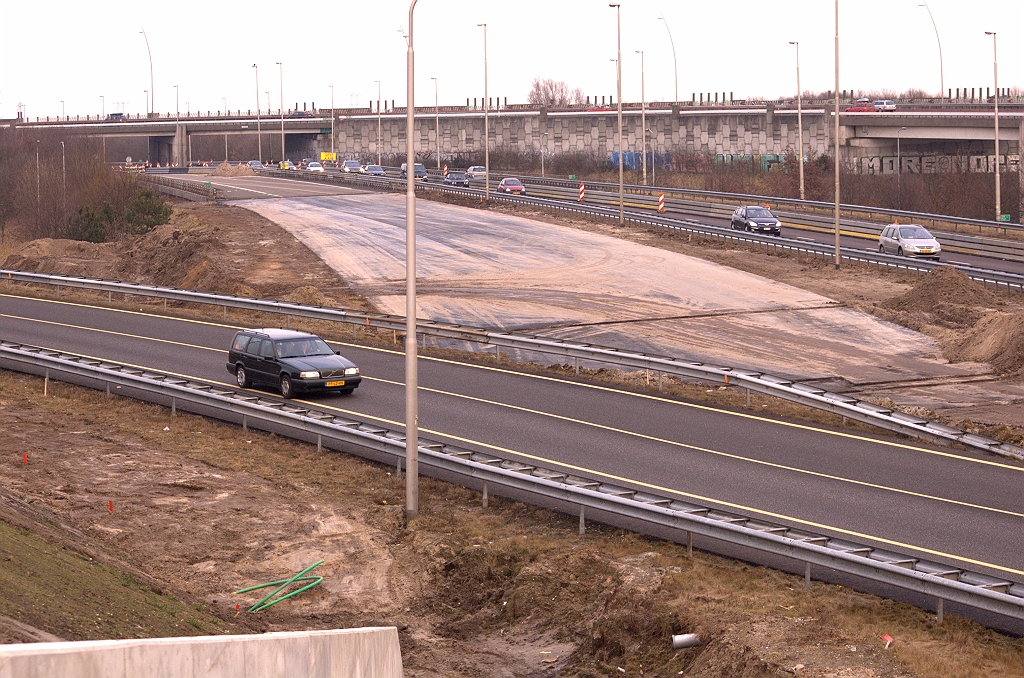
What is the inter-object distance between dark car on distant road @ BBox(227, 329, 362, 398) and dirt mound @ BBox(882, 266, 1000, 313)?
22.7 m

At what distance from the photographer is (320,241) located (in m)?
55.1

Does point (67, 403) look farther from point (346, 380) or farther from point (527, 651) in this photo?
point (527, 651)

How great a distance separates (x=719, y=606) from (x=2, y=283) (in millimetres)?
40235

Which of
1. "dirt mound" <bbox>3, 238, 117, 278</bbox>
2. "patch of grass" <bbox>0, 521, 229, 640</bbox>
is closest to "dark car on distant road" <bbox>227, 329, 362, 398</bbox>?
"patch of grass" <bbox>0, 521, 229, 640</bbox>

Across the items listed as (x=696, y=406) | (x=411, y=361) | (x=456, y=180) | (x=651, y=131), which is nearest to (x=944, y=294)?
(x=696, y=406)

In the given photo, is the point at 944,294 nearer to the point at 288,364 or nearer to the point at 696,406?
the point at 696,406

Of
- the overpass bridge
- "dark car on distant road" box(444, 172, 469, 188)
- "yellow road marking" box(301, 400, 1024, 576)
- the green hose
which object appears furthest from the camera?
the overpass bridge

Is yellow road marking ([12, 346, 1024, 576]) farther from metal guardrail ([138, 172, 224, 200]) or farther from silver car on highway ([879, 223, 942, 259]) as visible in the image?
metal guardrail ([138, 172, 224, 200])

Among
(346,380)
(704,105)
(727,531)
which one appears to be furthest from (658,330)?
(704,105)

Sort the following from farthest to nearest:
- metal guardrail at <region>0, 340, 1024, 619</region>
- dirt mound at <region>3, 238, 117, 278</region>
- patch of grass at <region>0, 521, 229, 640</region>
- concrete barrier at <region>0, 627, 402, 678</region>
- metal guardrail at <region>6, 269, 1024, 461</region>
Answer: dirt mound at <region>3, 238, 117, 278</region> < metal guardrail at <region>6, 269, 1024, 461</region> < metal guardrail at <region>0, 340, 1024, 619</region> < patch of grass at <region>0, 521, 229, 640</region> < concrete barrier at <region>0, 627, 402, 678</region>

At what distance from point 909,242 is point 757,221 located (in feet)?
33.1

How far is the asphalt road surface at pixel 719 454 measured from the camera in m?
16.8

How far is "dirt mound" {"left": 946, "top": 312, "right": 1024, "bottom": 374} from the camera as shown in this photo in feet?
103

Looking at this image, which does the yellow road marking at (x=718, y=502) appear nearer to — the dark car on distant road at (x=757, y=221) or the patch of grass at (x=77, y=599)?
the patch of grass at (x=77, y=599)
